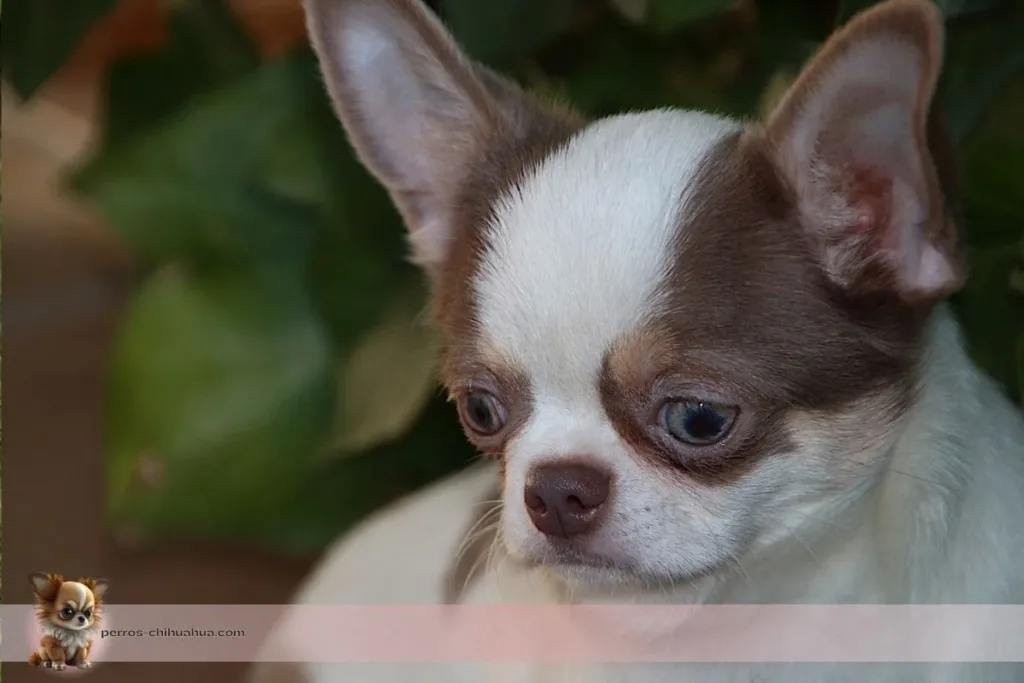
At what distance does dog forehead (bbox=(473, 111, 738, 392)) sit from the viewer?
25.5 inches

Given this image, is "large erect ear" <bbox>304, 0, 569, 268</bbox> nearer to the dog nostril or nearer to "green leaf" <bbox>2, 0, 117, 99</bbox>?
the dog nostril

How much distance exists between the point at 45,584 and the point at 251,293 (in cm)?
37

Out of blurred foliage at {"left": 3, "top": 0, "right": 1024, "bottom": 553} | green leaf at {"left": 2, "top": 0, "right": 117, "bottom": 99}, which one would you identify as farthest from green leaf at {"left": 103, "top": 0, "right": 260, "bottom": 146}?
green leaf at {"left": 2, "top": 0, "right": 117, "bottom": 99}

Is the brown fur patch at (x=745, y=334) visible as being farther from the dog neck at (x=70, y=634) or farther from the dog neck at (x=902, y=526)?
the dog neck at (x=70, y=634)

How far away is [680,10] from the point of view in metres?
0.86

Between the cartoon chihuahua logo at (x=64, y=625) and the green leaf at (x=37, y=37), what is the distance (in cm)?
46

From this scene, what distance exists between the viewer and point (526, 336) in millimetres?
678

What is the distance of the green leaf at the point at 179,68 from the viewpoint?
3.91 feet

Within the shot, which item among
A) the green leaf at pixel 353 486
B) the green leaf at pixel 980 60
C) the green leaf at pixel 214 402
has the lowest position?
the green leaf at pixel 353 486

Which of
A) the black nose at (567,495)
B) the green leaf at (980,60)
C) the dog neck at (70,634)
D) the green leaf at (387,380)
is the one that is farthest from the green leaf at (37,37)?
the green leaf at (980,60)

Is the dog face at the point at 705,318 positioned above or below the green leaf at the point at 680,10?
below

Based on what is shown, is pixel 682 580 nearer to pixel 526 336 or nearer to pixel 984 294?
pixel 526 336

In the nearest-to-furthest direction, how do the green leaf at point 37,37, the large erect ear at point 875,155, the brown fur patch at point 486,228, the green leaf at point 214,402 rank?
the large erect ear at point 875,155, the brown fur patch at point 486,228, the green leaf at point 37,37, the green leaf at point 214,402

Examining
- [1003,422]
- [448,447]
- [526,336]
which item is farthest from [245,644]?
A: [1003,422]
